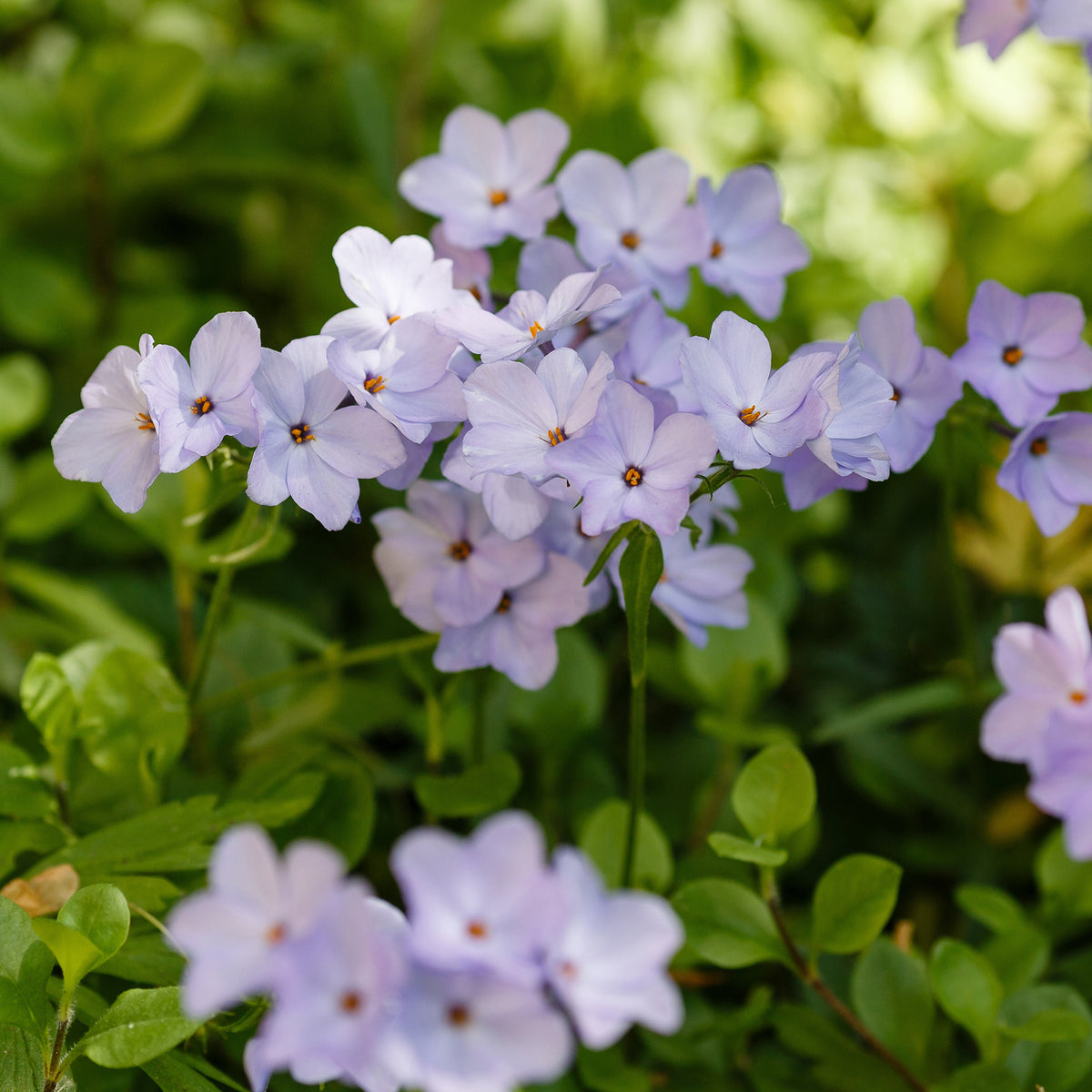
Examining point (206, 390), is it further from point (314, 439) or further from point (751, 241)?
point (751, 241)

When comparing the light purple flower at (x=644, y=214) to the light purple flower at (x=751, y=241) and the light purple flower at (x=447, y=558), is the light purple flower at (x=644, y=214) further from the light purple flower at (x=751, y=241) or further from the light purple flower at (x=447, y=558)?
the light purple flower at (x=447, y=558)

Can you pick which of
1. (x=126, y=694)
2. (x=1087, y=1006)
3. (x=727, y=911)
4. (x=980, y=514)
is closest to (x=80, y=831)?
(x=126, y=694)

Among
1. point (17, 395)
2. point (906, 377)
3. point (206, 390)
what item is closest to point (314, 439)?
point (206, 390)

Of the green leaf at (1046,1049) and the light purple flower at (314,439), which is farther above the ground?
the light purple flower at (314,439)

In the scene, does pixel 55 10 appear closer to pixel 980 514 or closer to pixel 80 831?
pixel 80 831

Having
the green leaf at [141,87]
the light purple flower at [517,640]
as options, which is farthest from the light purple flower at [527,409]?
the green leaf at [141,87]

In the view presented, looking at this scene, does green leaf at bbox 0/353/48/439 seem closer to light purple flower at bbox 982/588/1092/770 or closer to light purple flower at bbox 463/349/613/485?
light purple flower at bbox 463/349/613/485

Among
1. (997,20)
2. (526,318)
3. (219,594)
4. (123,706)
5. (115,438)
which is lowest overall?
(123,706)
